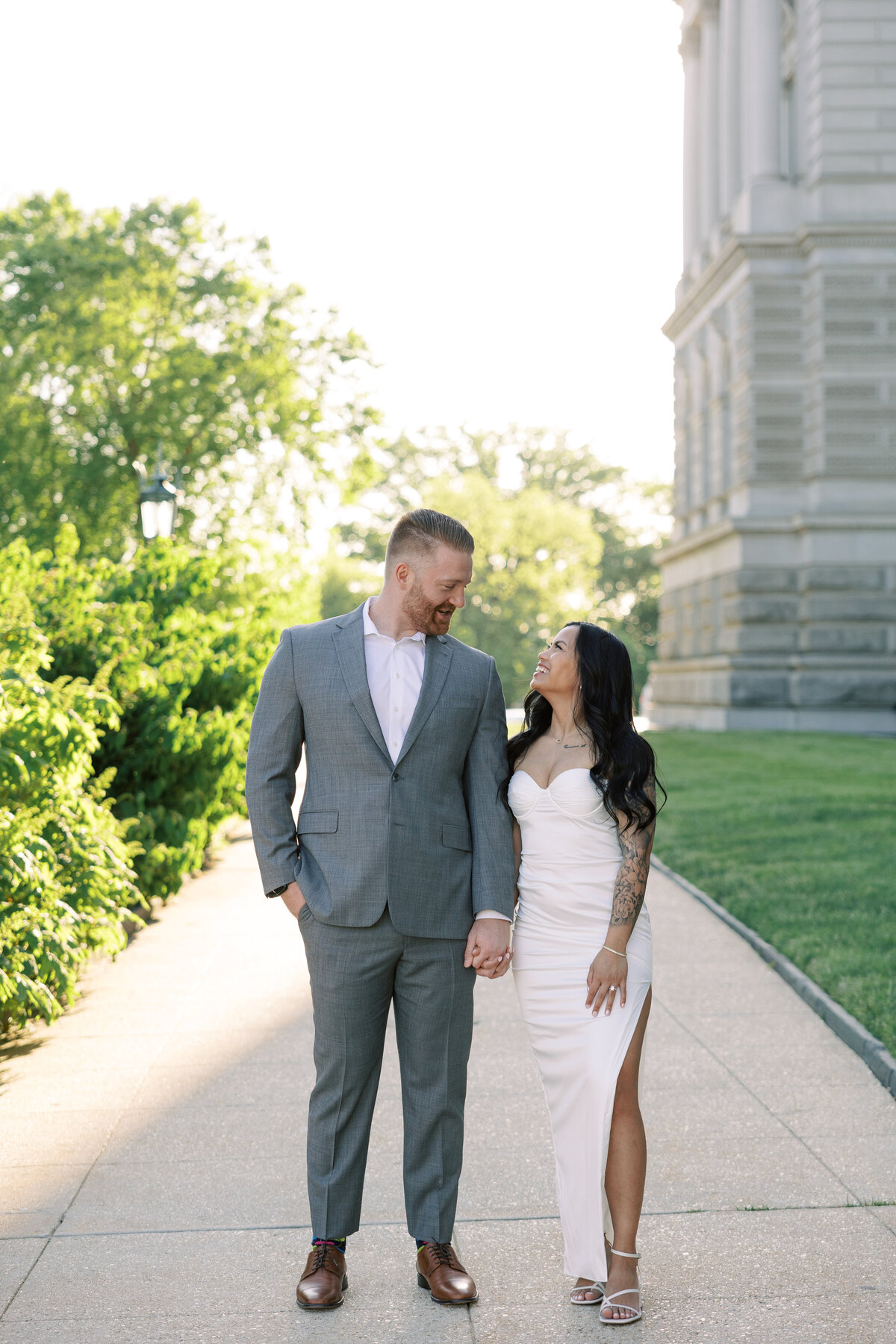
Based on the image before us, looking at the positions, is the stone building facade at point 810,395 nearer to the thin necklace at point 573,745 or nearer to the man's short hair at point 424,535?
the thin necklace at point 573,745

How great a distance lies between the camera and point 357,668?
387cm

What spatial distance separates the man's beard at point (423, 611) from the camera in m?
3.88

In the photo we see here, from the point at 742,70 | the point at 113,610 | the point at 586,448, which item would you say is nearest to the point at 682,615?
the point at 742,70

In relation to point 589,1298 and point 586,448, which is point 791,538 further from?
point 586,448

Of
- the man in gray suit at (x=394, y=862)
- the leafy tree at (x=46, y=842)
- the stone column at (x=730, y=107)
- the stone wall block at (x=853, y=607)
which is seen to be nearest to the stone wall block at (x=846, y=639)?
the stone wall block at (x=853, y=607)

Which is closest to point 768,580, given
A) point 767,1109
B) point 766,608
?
point 766,608

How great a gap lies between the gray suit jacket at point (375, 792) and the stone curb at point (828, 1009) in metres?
2.84

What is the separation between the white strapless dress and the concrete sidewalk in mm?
334

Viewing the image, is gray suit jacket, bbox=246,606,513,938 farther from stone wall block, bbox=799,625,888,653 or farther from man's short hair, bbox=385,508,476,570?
stone wall block, bbox=799,625,888,653

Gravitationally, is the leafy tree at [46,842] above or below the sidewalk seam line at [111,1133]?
above

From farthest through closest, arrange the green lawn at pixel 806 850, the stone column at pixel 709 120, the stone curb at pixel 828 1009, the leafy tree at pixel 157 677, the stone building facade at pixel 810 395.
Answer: the stone column at pixel 709 120, the stone building facade at pixel 810 395, the leafy tree at pixel 157 677, the green lawn at pixel 806 850, the stone curb at pixel 828 1009

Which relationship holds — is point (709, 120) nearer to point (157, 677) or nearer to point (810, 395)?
point (810, 395)

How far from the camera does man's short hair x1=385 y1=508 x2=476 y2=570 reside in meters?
3.83

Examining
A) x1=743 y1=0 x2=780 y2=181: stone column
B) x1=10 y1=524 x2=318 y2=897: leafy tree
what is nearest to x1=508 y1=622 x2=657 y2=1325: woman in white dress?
x1=10 y1=524 x2=318 y2=897: leafy tree
